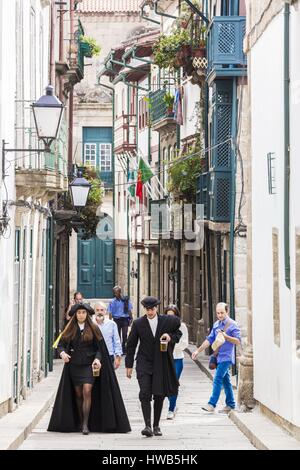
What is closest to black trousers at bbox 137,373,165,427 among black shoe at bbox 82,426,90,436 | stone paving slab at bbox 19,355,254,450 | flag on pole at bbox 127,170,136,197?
stone paving slab at bbox 19,355,254,450

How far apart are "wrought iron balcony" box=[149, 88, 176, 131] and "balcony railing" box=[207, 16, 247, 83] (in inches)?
507

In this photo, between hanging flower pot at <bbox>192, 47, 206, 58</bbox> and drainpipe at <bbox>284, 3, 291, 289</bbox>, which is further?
hanging flower pot at <bbox>192, 47, 206, 58</bbox>

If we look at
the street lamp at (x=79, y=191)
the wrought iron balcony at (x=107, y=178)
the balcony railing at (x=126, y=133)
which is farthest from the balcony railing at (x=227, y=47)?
the wrought iron balcony at (x=107, y=178)

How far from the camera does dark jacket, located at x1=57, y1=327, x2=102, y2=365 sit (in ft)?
57.6

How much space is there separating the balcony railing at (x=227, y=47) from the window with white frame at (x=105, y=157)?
33.4 meters

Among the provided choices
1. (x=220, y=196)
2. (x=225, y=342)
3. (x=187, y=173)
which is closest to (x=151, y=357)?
(x=225, y=342)

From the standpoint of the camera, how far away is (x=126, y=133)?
5656 cm

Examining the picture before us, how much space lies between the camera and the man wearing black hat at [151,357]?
674 inches

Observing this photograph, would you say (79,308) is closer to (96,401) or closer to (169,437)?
(96,401)

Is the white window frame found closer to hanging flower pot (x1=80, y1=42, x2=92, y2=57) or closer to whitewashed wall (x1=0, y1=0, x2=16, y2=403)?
hanging flower pot (x1=80, y1=42, x2=92, y2=57)

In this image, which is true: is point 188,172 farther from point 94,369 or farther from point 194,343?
point 94,369

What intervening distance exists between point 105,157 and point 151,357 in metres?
46.0
